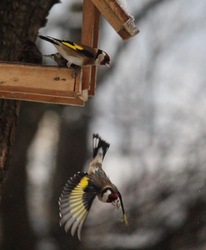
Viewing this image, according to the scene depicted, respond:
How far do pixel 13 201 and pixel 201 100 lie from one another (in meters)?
1.16

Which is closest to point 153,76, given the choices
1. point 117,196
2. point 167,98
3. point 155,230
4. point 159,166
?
point 167,98

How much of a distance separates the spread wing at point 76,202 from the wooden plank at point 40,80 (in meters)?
0.23

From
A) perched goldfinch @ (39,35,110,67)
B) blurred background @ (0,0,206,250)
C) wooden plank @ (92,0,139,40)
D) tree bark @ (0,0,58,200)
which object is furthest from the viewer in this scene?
blurred background @ (0,0,206,250)

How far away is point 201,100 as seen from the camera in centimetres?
363

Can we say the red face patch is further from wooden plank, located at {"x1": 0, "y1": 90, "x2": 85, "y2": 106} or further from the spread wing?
wooden plank, located at {"x1": 0, "y1": 90, "x2": 85, "y2": 106}

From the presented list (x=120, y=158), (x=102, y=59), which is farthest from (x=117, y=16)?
(x=120, y=158)

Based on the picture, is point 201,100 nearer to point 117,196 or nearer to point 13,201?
point 13,201

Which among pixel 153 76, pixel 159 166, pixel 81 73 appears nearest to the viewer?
pixel 81 73

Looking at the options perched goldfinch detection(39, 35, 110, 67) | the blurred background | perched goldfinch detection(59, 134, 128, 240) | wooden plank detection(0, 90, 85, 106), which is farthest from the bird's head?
the blurred background

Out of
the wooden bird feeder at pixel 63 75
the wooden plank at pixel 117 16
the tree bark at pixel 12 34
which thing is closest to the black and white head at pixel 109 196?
the wooden bird feeder at pixel 63 75

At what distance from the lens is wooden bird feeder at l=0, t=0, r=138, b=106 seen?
1665 millimetres

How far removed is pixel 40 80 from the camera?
1.67 metres

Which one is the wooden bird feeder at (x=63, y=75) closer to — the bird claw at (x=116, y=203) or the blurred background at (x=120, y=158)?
the bird claw at (x=116, y=203)

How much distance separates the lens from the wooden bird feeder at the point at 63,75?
1.67m
